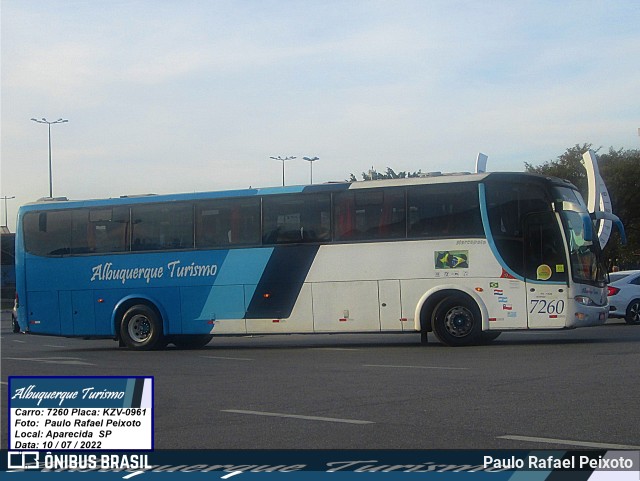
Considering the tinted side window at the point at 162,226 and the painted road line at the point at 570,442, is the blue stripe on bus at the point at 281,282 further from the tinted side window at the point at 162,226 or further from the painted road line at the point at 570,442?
the painted road line at the point at 570,442

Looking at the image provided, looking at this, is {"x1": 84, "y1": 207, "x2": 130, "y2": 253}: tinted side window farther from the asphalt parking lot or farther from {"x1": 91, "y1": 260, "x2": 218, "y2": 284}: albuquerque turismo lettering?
the asphalt parking lot

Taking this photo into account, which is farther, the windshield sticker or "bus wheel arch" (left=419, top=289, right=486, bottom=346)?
"bus wheel arch" (left=419, top=289, right=486, bottom=346)

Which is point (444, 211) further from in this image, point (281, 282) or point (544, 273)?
point (281, 282)

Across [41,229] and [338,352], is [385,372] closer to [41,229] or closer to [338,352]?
[338,352]

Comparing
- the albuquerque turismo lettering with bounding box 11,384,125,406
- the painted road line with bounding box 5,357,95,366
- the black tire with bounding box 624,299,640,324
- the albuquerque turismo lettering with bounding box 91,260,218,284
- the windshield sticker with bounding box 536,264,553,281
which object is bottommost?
the painted road line with bounding box 5,357,95,366

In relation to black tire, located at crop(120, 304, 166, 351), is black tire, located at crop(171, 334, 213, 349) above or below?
below

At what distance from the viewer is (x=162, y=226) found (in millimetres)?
22562

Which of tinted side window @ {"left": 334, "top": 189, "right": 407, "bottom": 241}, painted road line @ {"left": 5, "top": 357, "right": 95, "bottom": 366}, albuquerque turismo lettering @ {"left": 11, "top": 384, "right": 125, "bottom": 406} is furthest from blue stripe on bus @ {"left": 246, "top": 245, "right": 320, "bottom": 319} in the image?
albuquerque turismo lettering @ {"left": 11, "top": 384, "right": 125, "bottom": 406}

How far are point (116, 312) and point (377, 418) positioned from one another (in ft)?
45.2

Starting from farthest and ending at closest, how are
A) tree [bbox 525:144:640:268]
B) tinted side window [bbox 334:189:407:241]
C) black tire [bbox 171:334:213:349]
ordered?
tree [bbox 525:144:640:268] < black tire [bbox 171:334:213:349] < tinted side window [bbox 334:189:407:241]

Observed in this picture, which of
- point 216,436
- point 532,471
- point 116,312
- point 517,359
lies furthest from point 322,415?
point 116,312

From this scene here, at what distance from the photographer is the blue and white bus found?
19953 millimetres

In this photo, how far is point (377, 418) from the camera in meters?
10.1

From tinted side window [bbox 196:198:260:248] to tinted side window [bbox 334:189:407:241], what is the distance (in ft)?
6.07
